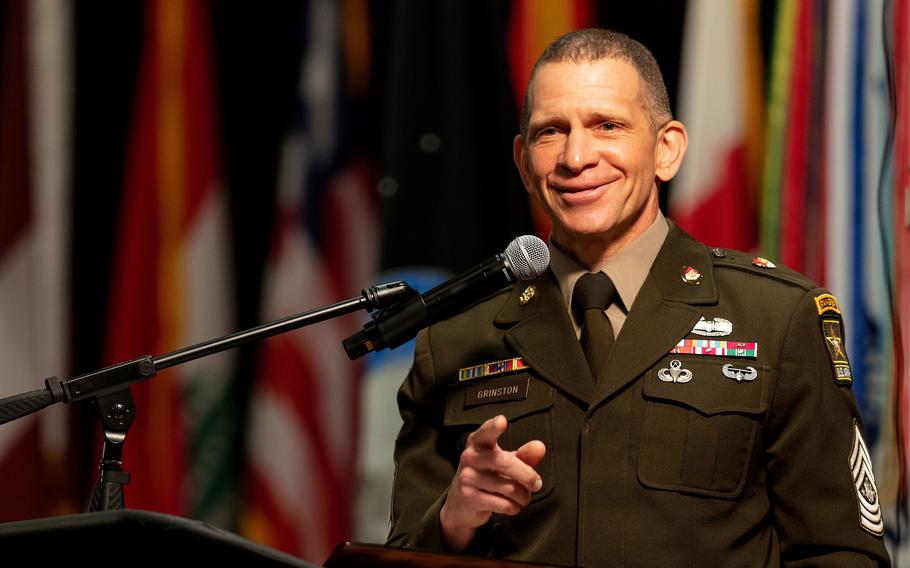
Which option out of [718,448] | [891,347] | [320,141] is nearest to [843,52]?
[891,347]

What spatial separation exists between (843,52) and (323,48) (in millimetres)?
1279

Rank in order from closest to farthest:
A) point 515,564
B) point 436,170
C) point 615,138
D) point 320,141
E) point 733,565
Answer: point 515,564 → point 733,565 → point 615,138 → point 436,170 → point 320,141

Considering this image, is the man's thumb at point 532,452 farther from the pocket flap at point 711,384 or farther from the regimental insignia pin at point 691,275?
the regimental insignia pin at point 691,275

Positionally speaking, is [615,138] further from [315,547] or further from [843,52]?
[315,547]

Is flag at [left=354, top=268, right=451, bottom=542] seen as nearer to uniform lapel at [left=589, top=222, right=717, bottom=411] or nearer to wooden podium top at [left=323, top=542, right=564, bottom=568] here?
uniform lapel at [left=589, top=222, right=717, bottom=411]

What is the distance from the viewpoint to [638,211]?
1779 millimetres

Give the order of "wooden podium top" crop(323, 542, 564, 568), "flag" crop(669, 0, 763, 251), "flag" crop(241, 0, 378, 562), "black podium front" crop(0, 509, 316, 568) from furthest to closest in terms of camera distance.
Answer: "flag" crop(241, 0, 378, 562)
"flag" crop(669, 0, 763, 251)
"wooden podium top" crop(323, 542, 564, 568)
"black podium front" crop(0, 509, 316, 568)

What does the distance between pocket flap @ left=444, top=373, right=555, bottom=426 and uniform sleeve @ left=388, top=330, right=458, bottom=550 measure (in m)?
0.04

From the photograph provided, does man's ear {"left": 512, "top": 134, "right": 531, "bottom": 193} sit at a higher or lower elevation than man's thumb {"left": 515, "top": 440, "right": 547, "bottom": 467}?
higher

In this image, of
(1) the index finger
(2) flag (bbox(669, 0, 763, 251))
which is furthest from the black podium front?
(2) flag (bbox(669, 0, 763, 251))

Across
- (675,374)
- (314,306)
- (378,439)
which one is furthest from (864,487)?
(314,306)

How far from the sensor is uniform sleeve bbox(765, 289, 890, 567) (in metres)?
1.54

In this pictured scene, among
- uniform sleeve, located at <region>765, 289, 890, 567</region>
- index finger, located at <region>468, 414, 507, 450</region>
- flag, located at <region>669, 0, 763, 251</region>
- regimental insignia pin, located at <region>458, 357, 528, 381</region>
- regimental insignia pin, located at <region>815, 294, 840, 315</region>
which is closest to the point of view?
index finger, located at <region>468, 414, 507, 450</region>

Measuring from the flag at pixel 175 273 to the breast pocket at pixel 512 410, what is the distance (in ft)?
4.05
